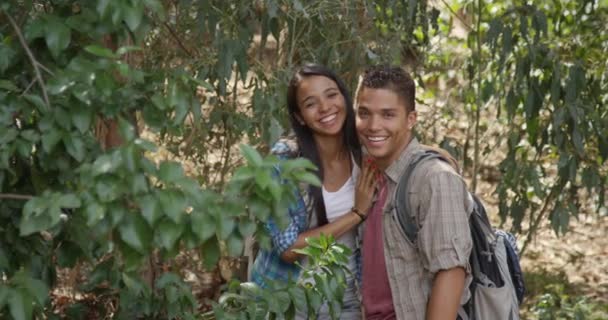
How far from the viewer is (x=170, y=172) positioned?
1.98 metres

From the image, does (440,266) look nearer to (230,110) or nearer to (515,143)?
(230,110)

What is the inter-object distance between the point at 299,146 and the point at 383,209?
44 cm

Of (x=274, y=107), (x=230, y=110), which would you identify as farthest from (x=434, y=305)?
(x=230, y=110)

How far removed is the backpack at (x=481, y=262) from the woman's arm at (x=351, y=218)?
0.15 m

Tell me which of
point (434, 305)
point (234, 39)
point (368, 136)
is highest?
point (234, 39)

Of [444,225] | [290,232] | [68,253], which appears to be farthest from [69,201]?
[290,232]

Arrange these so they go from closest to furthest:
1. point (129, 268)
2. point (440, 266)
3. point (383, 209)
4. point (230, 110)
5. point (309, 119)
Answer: point (129, 268)
point (440, 266)
point (383, 209)
point (309, 119)
point (230, 110)

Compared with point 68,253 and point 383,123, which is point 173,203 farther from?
point 383,123

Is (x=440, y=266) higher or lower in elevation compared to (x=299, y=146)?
lower

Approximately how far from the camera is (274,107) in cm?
454

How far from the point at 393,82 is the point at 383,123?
0.45 feet

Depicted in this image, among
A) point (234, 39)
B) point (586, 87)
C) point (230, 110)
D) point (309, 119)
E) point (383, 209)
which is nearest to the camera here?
point (383, 209)

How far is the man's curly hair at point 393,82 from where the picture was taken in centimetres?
332

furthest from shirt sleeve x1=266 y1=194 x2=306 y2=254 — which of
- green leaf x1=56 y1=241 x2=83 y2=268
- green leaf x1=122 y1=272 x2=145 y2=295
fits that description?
green leaf x1=56 y1=241 x2=83 y2=268
